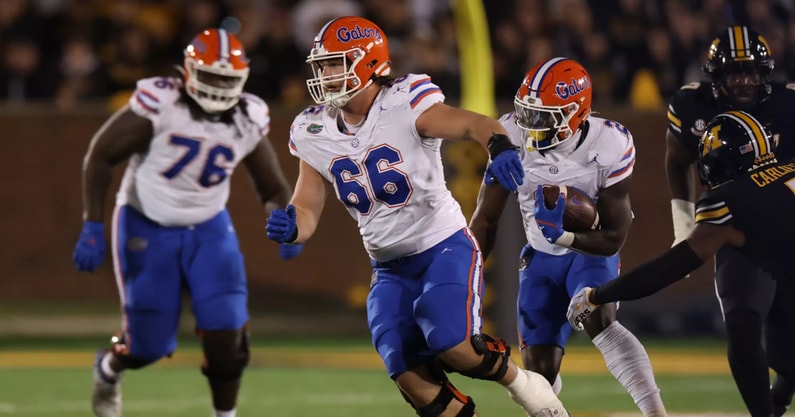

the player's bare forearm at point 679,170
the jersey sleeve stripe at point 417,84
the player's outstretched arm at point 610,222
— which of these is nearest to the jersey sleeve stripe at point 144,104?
the jersey sleeve stripe at point 417,84

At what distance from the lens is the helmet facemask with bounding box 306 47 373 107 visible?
5.22 m

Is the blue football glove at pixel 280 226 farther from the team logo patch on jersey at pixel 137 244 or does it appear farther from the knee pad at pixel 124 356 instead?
the knee pad at pixel 124 356

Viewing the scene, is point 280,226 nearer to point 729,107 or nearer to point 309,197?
point 309,197

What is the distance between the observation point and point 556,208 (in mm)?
5387

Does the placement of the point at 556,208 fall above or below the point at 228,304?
above

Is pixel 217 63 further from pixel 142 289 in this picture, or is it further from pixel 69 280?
pixel 69 280

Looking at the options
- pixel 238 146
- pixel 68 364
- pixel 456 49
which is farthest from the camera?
pixel 456 49

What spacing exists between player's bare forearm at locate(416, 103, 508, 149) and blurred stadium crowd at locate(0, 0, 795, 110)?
18.1 feet

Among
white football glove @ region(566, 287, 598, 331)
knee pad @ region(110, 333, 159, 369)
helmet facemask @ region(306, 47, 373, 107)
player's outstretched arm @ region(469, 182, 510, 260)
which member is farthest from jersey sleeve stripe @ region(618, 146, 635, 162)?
knee pad @ region(110, 333, 159, 369)

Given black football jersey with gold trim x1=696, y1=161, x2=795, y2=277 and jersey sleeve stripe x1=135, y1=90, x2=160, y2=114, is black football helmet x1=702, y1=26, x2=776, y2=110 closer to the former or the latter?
black football jersey with gold trim x1=696, y1=161, x2=795, y2=277

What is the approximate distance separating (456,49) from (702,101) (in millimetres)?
5176

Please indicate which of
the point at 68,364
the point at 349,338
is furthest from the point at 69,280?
the point at 349,338

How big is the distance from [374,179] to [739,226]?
4.70 ft

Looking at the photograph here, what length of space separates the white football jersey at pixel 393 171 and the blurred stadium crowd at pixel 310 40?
17.6 ft
